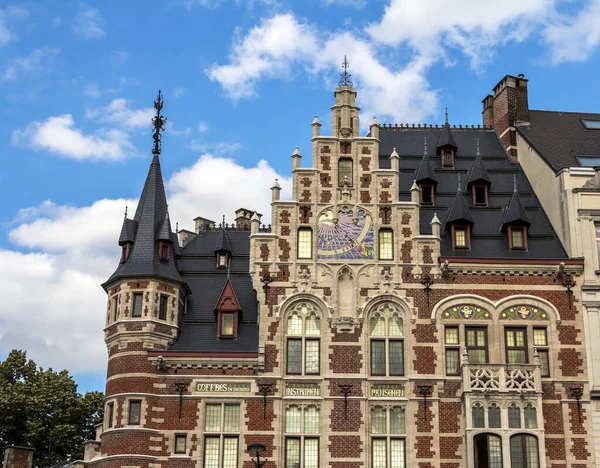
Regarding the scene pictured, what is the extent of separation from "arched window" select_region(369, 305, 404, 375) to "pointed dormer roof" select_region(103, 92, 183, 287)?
8.47 m

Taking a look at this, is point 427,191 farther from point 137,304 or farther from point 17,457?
point 17,457

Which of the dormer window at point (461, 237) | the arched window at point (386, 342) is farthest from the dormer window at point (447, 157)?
the arched window at point (386, 342)

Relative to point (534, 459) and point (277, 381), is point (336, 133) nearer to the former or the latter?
point (277, 381)

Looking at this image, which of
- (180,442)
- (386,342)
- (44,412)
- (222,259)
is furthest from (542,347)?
(44,412)

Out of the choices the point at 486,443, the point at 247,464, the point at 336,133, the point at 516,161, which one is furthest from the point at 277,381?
the point at 516,161

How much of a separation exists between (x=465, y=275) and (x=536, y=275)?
2.96 meters

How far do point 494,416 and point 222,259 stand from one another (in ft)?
46.3

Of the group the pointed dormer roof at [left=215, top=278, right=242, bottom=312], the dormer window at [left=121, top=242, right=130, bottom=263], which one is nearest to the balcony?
the pointed dormer roof at [left=215, top=278, right=242, bottom=312]

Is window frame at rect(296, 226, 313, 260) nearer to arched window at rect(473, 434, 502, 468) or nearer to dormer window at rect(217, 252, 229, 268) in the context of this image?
dormer window at rect(217, 252, 229, 268)

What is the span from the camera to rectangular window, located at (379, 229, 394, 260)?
43156mm

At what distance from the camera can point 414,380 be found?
41.2 meters

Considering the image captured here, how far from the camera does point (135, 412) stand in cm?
4069

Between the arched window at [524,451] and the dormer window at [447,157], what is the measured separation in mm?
14767

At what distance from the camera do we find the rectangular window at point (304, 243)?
43.2 m
